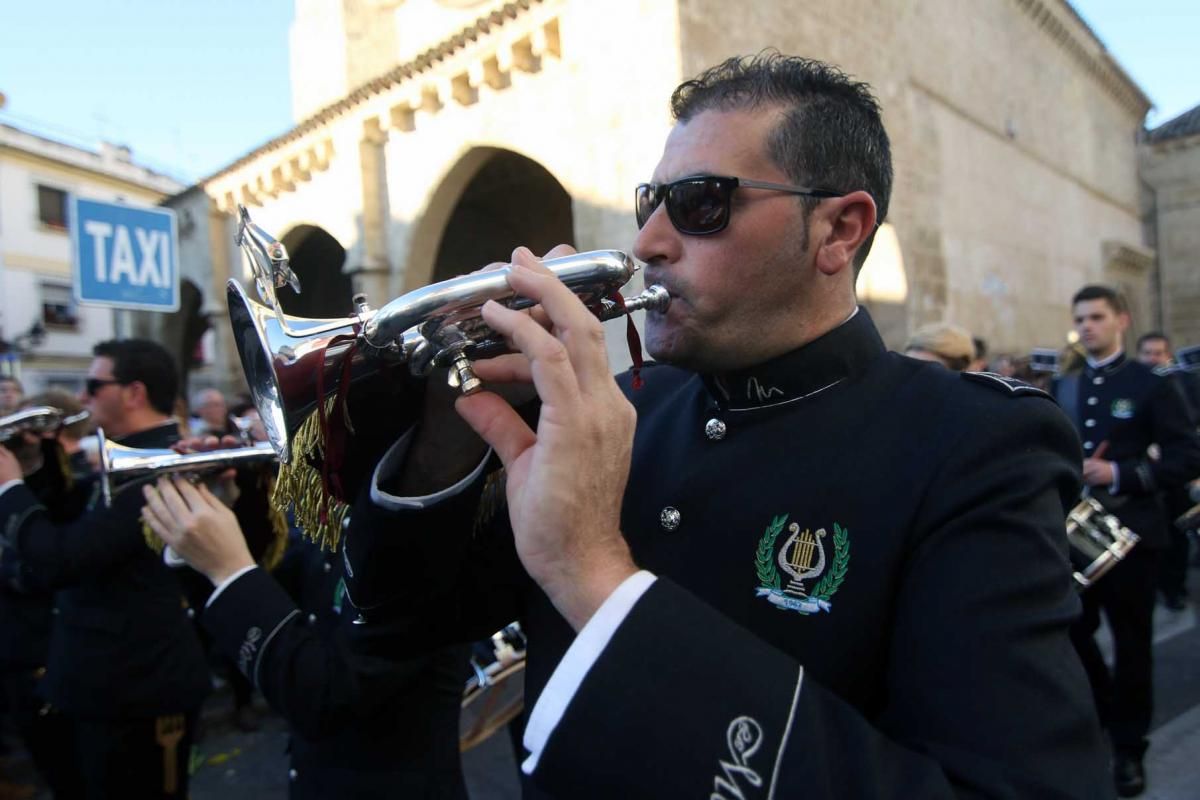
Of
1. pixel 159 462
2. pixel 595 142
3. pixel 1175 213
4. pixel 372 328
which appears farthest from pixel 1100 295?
pixel 1175 213

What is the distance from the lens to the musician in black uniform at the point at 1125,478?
12.9 ft

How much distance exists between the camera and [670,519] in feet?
4.42

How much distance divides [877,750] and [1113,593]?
158 inches

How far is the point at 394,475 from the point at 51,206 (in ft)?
107

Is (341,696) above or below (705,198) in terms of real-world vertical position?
below

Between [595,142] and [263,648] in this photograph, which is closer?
[263,648]

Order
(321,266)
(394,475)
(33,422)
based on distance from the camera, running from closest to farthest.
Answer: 1. (394,475)
2. (33,422)
3. (321,266)

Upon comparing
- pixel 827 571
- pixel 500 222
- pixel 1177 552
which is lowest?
pixel 1177 552

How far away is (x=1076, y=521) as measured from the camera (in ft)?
13.2

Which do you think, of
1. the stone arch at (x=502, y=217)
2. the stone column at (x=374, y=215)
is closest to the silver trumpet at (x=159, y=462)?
the stone column at (x=374, y=215)

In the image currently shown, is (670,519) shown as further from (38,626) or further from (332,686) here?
(38,626)

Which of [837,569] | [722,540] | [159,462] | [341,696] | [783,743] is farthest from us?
[159,462]

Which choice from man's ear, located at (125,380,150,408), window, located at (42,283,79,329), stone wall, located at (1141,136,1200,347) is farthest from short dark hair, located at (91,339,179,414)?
window, located at (42,283,79,329)

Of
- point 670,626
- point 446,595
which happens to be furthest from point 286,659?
point 670,626
